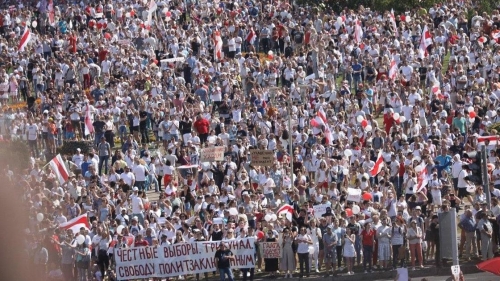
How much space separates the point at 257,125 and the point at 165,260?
9.40 m

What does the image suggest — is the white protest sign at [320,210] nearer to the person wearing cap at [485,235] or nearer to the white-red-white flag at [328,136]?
the person wearing cap at [485,235]

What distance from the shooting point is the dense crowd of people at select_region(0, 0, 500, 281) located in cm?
2555

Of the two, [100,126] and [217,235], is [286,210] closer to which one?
[217,235]

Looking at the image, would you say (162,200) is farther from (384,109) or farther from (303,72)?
(303,72)

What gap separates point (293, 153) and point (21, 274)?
22859 millimetres

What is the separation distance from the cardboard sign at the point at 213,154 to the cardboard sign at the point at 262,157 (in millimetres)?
1402

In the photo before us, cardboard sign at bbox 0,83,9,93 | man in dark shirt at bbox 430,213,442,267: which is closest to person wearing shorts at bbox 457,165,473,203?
man in dark shirt at bbox 430,213,442,267

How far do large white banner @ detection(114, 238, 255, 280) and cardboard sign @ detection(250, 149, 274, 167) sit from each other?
4824 millimetres

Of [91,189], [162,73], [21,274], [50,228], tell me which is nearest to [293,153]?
[91,189]

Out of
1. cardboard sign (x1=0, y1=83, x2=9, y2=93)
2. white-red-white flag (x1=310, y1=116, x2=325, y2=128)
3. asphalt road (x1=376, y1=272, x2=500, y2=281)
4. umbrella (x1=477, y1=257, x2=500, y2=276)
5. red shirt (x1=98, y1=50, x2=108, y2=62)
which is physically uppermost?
red shirt (x1=98, y1=50, x2=108, y2=62)

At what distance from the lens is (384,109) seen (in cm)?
Result: 3425

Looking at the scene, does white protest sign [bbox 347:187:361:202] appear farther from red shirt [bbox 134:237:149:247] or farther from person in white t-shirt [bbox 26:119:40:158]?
person in white t-shirt [bbox 26:119:40:158]

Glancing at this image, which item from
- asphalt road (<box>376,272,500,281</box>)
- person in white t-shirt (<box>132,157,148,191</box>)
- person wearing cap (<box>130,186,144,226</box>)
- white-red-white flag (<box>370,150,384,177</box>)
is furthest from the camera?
person in white t-shirt (<box>132,157,148,191</box>)

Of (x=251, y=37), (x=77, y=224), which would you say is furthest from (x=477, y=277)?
(x=251, y=37)
